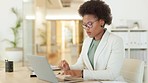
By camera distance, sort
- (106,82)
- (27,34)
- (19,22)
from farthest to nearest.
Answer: (27,34), (19,22), (106,82)

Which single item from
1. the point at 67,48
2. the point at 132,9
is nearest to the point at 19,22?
the point at 132,9

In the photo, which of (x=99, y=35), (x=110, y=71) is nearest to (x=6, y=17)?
(x=99, y=35)

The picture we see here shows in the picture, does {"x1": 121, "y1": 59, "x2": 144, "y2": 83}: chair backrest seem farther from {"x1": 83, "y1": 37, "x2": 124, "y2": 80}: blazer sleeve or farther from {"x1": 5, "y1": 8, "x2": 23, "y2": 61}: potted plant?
{"x1": 5, "y1": 8, "x2": 23, "y2": 61}: potted plant

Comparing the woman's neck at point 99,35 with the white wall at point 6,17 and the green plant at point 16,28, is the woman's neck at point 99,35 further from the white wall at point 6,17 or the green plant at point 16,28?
the white wall at point 6,17

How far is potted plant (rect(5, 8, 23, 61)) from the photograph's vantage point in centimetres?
593

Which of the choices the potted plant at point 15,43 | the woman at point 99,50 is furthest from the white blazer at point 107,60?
the potted plant at point 15,43

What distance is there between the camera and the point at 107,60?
194 cm

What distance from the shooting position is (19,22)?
6039 mm

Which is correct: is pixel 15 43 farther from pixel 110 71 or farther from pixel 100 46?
pixel 110 71

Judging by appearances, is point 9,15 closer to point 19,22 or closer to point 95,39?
point 19,22

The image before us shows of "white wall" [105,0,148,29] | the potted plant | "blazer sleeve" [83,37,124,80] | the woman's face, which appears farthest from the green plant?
"blazer sleeve" [83,37,124,80]

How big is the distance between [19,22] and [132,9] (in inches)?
107

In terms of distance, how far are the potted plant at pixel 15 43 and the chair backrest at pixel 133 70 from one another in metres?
4.09

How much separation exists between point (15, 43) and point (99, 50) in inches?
171
